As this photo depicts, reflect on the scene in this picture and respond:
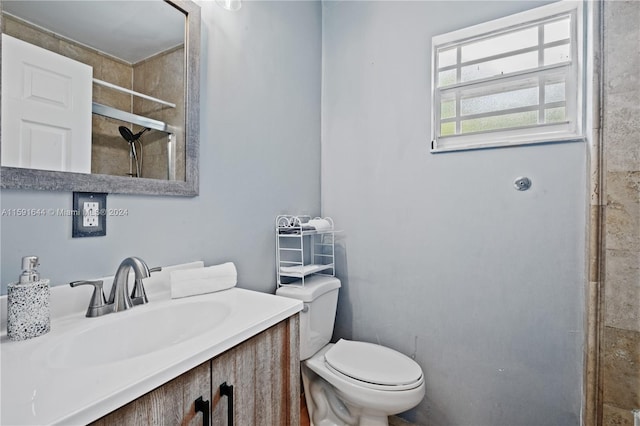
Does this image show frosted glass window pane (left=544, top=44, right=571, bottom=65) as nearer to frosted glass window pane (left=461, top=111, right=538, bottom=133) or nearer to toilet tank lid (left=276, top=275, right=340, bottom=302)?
frosted glass window pane (left=461, top=111, right=538, bottom=133)

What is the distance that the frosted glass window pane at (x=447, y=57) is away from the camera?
1529mm

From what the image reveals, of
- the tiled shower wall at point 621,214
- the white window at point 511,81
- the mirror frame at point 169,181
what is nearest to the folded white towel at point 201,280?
the mirror frame at point 169,181

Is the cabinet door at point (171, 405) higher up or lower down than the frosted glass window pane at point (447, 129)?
lower down

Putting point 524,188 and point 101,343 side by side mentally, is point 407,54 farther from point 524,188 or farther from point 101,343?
point 101,343

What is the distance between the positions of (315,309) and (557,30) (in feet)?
5.56

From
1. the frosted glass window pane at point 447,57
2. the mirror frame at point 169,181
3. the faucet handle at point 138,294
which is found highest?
the frosted glass window pane at point 447,57

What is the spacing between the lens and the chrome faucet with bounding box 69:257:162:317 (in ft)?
2.65

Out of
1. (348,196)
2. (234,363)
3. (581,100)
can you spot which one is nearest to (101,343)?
(234,363)

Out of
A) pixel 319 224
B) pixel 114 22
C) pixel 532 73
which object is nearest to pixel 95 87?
pixel 114 22

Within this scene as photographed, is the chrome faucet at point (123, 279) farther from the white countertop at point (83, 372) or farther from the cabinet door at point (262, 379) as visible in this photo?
the cabinet door at point (262, 379)

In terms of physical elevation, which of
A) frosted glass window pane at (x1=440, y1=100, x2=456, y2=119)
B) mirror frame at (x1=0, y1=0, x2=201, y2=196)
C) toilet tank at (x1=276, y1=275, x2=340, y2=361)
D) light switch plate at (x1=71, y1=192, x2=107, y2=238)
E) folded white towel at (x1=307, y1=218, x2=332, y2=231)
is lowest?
toilet tank at (x1=276, y1=275, x2=340, y2=361)

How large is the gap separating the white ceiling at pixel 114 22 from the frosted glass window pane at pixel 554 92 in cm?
156

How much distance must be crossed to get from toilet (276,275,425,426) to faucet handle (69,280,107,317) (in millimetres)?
748

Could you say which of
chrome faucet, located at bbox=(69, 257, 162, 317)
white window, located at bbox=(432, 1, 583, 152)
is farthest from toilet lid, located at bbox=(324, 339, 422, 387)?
white window, located at bbox=(432, 1, 583, 152)
